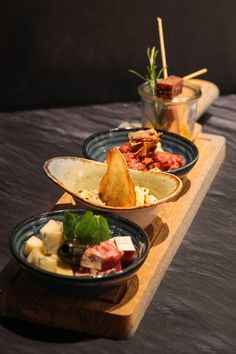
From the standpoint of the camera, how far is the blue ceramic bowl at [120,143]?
235cm

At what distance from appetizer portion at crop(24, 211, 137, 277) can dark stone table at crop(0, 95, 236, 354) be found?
0.15 metres

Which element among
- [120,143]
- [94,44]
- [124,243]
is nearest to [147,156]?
[120,143]

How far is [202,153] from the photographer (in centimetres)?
→ 260

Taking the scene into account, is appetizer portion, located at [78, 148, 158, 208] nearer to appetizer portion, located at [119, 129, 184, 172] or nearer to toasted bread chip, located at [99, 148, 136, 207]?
toasted bread chip, located at [99, 148, 136, 207]

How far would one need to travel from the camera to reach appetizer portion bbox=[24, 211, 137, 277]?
1703 millimetres

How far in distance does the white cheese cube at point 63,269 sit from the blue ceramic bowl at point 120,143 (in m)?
0.59

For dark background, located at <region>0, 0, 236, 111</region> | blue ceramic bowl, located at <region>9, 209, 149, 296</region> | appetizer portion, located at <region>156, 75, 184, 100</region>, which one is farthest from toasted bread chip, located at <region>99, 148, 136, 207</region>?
dark background, located at <region>0, 0, 236, 111</region>

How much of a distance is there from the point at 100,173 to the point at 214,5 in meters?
1.36

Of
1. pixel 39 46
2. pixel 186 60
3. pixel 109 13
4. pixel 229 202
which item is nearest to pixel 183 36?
pixel 186 60

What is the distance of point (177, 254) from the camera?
2.11 metres

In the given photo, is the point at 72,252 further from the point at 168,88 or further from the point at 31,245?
the point at 168,88

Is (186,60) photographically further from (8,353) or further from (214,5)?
(8,353)

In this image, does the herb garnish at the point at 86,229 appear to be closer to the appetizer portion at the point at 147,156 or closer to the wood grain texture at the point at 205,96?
the appetizer portion at the point at 147,156

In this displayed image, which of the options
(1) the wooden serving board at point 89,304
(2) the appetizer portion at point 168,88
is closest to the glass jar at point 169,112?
(2) the appetizer portion at point 168,88
